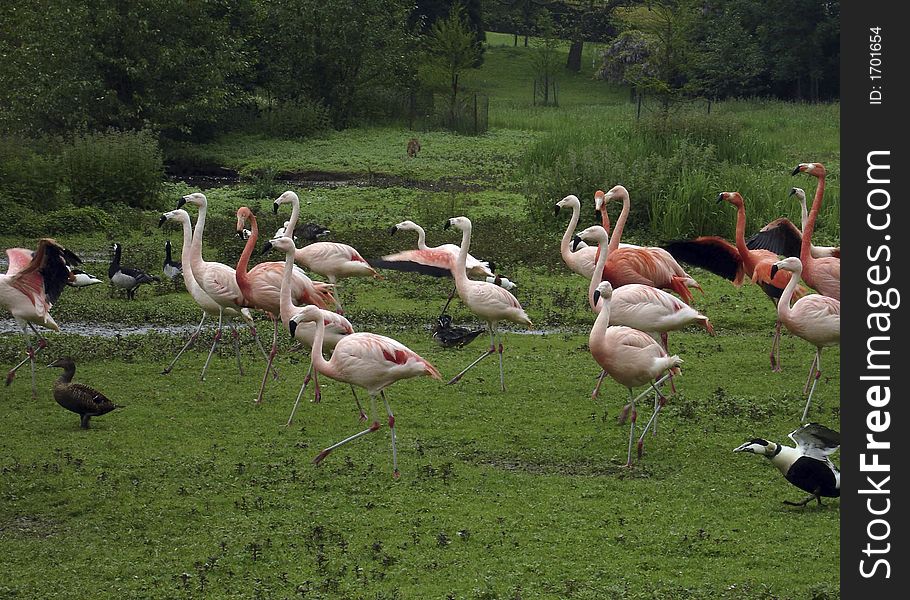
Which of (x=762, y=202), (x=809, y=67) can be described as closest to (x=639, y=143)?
(x=762, y=202)

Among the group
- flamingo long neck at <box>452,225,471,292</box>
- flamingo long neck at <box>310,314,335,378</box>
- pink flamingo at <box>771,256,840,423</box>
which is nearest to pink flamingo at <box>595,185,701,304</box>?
flamingo long neck at <box>452,225,471,292</box>

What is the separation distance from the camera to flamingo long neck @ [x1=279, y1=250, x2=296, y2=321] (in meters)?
9.32

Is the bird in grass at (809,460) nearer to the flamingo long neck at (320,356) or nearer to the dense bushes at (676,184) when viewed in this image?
the flamingo long neck at (320,356)

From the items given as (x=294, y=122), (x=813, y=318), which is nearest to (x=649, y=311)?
(x=813, y=318)

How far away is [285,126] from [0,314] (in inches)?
828

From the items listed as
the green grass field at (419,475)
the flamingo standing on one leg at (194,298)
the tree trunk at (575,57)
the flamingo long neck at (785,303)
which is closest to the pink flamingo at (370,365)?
the green grass field at (419,475)

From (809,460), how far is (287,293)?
14.7 ft

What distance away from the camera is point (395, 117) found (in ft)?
125

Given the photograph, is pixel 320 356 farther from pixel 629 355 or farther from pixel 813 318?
pixel 813 318

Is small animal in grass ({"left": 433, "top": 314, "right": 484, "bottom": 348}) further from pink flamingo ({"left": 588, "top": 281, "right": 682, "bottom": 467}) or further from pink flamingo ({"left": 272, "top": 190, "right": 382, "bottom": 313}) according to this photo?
pink flamingo ({"left": 588, "top": 281, "right": 682, "bottom": 467})

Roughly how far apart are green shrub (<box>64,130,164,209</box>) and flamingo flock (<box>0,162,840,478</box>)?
864cm

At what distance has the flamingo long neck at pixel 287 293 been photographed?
932 centimetres

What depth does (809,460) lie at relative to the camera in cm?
702

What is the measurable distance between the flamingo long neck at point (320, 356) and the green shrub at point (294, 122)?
84.1ft
